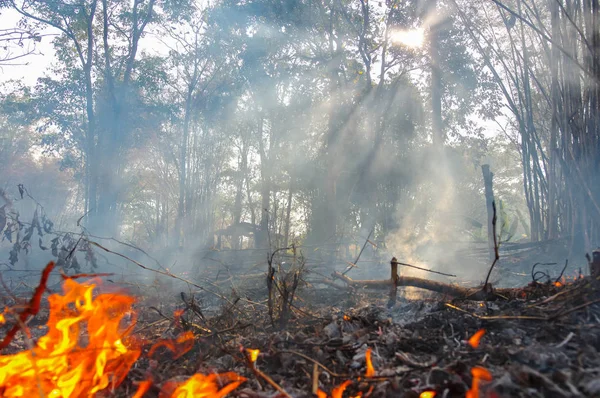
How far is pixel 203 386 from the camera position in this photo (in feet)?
7.72

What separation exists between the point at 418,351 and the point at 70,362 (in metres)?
2.16

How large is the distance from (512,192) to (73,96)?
3770 centimetres

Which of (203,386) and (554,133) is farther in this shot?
(554,133)

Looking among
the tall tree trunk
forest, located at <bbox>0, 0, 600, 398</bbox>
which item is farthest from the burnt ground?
the tall tree trunk

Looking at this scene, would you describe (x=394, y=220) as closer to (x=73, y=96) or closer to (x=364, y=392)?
(x=364, y=392)

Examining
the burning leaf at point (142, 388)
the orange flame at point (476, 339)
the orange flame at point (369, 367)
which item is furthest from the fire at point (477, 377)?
the burning leaf at point (142, 388)

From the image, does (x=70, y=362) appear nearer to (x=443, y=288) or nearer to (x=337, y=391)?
(x=337, y=391)

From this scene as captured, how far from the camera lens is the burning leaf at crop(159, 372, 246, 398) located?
2.28 metres

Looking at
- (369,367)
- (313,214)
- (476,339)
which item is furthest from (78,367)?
(313,214)

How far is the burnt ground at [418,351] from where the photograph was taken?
6.40 ft

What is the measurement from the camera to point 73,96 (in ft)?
73.4

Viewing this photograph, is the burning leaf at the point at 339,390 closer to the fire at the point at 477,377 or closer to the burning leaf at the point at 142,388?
the fire at the point at 477,377

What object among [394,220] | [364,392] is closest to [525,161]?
[394,220]

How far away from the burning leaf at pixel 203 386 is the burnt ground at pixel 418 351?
0.07m
